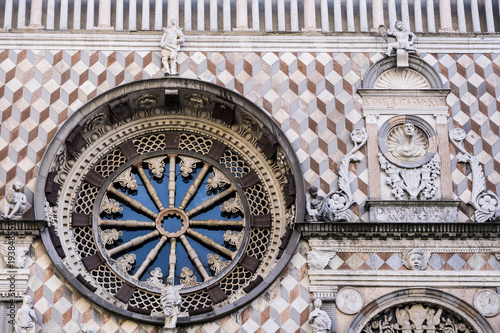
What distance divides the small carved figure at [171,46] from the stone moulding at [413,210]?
4.44 metres

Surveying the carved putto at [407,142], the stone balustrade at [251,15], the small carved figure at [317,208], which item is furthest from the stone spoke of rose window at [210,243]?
the stone balustrade at [251,15]

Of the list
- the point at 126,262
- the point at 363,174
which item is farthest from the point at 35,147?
the point at 363,174

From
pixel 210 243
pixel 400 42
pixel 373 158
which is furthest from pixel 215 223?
pixel 400 42

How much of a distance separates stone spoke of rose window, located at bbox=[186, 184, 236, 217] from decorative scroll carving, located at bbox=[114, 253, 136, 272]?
1.29 m

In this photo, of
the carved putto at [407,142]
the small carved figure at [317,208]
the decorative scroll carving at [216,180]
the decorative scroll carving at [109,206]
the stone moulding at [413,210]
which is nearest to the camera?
the small carved figure at [317,208]

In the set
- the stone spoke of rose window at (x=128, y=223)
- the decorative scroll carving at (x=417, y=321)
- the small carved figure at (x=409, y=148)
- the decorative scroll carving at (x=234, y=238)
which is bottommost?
the decorative scroll carving at (x=417, y=321)

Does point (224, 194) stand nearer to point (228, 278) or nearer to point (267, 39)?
point (228, 278)

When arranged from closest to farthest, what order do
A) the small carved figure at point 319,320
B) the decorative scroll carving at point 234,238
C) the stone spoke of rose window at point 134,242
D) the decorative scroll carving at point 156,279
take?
the small carved figure at point 319,320, the decorative scroll carving at point 156,279, the stone spoke of rose window at point 134,242, the decorative scroll carving at point 234,238

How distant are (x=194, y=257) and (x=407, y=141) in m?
4.39

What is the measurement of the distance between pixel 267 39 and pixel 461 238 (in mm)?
Answer: 5223

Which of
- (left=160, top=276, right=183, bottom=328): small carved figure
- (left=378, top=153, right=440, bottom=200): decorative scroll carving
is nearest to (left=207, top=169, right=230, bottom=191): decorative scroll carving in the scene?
(left=160, top=276, right=183, bottom=328): small carved figure

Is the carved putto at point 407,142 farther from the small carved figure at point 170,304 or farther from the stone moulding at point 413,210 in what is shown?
the small carved figure at point 170,304

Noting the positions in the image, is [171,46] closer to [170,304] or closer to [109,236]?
[109,236]

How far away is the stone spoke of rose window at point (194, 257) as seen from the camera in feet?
69.4
